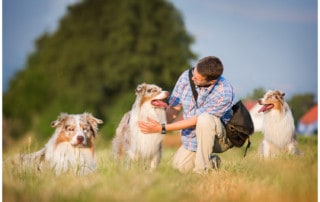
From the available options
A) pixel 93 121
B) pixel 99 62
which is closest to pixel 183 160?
pixel 93 121

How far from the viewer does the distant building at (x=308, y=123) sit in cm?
562

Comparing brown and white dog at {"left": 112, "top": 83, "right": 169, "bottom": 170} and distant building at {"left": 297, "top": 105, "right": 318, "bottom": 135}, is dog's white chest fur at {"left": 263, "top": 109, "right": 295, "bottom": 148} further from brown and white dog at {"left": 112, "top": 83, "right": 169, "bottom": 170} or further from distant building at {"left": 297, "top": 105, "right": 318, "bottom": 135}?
brown and white dog at {"left": 112, "top": 83, "right": 169, "bottom": 170}

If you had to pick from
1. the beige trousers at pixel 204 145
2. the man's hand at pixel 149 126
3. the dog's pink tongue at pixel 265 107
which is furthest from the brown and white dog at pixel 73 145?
the dog's pink tongue at pixel 265 107

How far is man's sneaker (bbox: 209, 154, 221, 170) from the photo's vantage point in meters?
5.16

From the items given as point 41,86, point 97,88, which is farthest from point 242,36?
point 41,86

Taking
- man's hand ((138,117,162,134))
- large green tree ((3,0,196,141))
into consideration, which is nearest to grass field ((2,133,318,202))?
man's hand ((138,117,162,134))

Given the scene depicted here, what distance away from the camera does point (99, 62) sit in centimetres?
551

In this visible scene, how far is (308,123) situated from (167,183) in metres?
1.42

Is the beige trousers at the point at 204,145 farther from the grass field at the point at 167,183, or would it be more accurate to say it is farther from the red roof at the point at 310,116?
the red roof at the point at 310,116

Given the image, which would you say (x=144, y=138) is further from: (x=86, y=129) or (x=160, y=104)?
(x=86, y=129)

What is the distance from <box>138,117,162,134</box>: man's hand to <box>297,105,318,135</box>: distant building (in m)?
1.17

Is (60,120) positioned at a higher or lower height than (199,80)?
lower

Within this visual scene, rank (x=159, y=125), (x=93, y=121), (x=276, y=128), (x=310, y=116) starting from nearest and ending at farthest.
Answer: (x=93, y=121), (x=159, y=125), (x=276, y=128), (x=310, y=116)

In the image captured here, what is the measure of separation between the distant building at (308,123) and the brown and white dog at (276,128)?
132mm
